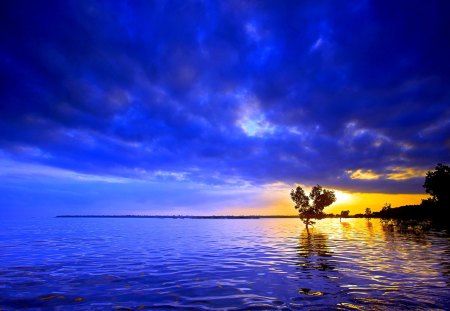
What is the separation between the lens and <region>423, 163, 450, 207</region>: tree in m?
97.8

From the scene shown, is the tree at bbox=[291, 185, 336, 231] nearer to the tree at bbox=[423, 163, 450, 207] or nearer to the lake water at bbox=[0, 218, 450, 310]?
the tree at bbox=[423, 163, 450, 207]

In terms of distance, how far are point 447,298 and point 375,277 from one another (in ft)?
20.1

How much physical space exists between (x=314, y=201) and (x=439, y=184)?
44.5 metres

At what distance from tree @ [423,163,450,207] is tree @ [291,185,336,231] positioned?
35637mm

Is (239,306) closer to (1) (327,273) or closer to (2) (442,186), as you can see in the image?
(1) (327,273)

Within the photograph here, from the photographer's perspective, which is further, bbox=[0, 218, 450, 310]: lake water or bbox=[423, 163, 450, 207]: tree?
bbox=[423, 163, 450, 207]: tree

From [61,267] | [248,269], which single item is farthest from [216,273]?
[61,267]

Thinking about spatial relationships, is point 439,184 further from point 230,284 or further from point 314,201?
point 230,284

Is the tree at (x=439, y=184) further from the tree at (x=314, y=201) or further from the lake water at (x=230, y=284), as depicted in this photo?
the lake water at (x=230, y=284)

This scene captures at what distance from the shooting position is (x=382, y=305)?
543 inches

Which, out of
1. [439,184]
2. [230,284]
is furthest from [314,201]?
[230,284]

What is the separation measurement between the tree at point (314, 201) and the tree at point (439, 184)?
35.6 meters

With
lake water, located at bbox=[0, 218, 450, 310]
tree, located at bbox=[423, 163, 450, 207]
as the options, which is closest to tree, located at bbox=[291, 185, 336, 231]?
tree, located at bbox=[423, 163, 450, 207]

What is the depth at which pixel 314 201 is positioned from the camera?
101m
